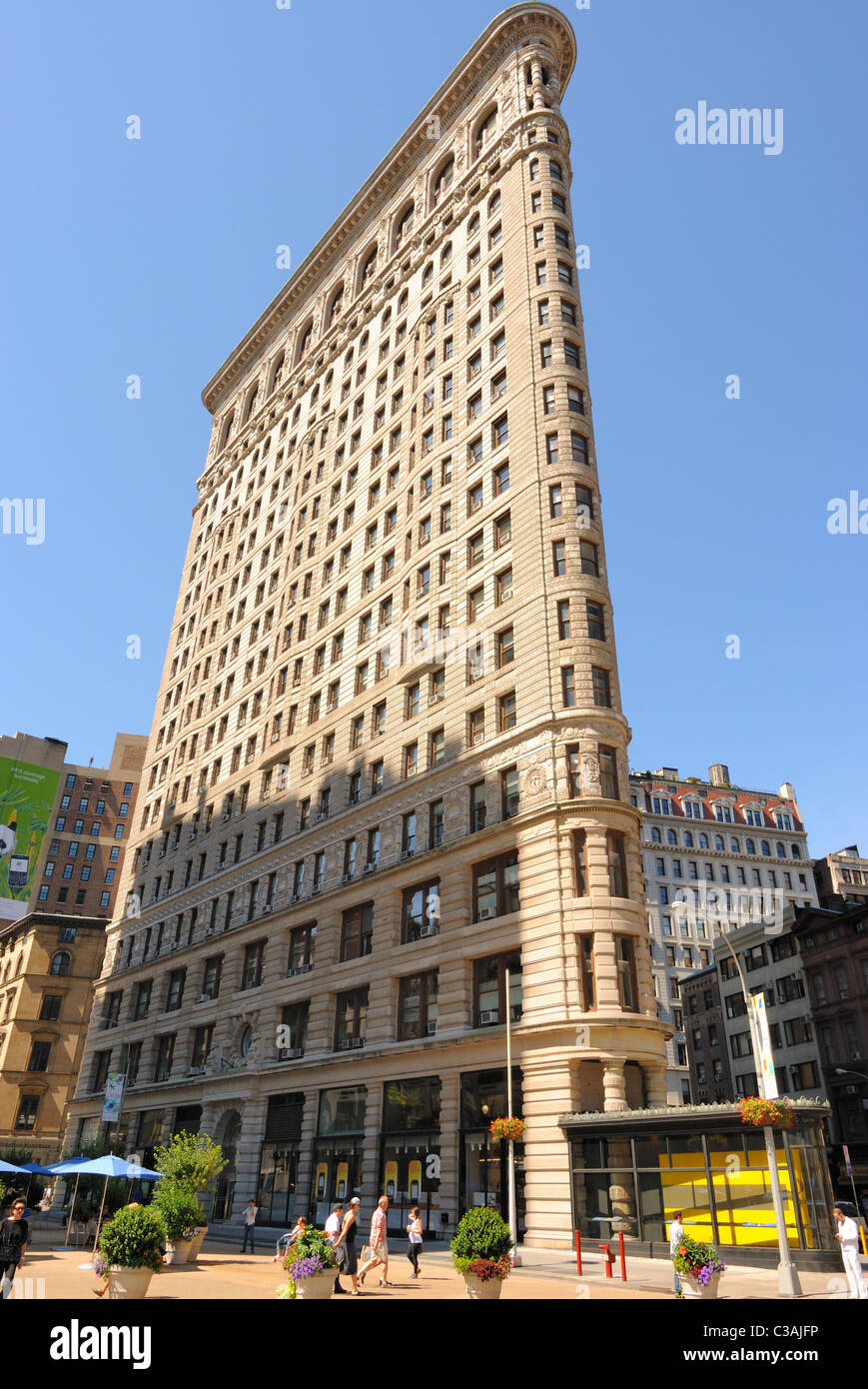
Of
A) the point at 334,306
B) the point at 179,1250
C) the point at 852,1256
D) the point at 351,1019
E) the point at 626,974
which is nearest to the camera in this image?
the point at 852,1256

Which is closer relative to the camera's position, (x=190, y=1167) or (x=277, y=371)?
(x=190, y=1167)

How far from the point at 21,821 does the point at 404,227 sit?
53.5 m

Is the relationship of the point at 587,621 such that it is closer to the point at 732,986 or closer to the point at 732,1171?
the point at 732,1171

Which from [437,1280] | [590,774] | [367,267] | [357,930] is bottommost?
[437,1280]

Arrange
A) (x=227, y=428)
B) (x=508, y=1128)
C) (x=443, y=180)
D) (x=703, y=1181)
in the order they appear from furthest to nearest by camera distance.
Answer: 1. (x=227, y=428)
2. (x=443, y=180)
3. (x=508, y=1128)
4. (x=703, y=1181)

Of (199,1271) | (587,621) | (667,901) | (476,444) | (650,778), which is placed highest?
(650,778)

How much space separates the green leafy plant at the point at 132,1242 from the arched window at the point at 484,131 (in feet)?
205

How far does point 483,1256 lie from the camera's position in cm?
1691

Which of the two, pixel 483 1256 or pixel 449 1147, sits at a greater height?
pixel 449 1147

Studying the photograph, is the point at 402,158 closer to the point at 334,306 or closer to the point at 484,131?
the point at 484,131

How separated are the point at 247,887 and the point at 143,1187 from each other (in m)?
16.7

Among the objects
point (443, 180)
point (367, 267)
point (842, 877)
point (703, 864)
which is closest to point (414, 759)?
point (443, 180)
